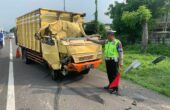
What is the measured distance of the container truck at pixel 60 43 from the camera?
9859 millimetres

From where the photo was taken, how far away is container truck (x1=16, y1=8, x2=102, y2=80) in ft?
32.3

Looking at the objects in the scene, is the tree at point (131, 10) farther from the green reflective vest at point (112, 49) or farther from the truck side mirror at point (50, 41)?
the green reflective vest at point (112, 49)

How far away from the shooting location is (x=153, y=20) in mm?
26094

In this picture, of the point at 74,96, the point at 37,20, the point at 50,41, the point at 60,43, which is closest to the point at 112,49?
the point at 74,96

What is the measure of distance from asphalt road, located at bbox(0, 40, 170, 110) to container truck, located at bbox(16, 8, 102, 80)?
2.00 feet

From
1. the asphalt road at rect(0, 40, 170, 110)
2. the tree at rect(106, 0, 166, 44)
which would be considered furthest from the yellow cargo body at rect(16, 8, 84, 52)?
the tree at rect(106, 0, 166, 44)

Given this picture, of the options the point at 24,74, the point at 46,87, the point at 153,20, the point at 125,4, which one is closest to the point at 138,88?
the point at 46,87

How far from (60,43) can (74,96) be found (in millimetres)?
2499

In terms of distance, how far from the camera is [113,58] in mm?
8594

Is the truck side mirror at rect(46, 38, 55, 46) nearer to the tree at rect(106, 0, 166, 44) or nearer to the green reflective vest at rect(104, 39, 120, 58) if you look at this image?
the green reflective vest at rect(104, 39, 120, 58)

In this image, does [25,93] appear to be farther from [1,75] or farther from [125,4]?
[125,4]

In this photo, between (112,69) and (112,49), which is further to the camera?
(112,69)

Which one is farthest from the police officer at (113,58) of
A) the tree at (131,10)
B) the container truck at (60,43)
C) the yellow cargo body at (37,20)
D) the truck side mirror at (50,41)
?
the tree at (131,10)

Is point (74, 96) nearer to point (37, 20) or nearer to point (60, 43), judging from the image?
point (60, 43)
